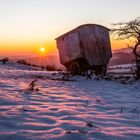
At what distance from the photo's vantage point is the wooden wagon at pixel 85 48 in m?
18.8

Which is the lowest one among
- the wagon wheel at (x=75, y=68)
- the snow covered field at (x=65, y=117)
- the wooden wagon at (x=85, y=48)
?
the snow covered field at (x=65, y=117)

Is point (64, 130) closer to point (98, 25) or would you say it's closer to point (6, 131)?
point (6, 131)

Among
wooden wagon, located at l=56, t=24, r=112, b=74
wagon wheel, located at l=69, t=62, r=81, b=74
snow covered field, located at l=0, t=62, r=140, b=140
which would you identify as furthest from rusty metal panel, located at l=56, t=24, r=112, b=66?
snow covered field, located at l=0, t=62, r=140, b=140

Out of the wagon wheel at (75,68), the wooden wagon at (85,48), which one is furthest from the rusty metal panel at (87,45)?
the wagon wheel at (75,68)

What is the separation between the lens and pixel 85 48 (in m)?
18.8

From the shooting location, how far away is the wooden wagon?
1877 cm

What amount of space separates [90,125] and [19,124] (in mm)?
1245

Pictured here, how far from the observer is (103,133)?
544cm

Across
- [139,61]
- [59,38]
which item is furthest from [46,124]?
[59,38]

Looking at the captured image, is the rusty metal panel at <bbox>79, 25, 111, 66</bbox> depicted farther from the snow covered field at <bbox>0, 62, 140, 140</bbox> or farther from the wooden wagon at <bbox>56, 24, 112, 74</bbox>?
the snow covered field at <bbox>0, 62, 140, 140</bbox>

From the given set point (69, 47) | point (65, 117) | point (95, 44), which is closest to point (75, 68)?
point (69, 47)

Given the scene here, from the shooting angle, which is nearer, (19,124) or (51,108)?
(19,124)

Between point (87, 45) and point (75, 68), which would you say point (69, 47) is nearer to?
Result: point (87, 45)

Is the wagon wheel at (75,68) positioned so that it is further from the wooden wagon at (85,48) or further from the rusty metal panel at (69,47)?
the rusty metal panel at (69,47)
